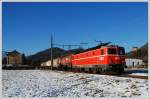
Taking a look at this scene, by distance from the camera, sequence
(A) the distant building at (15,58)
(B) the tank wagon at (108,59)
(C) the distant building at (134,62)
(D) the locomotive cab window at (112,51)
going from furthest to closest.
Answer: (A) the distant building at (15,58), (C) the distant building at (134,62), (D) the locomotive cab window at (112,51), (B) the tank wagon at (108,59)

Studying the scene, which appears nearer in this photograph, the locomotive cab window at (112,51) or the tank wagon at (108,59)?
the tank wagon at (108,59)

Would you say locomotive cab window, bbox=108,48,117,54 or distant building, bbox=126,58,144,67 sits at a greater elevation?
locomotive cab window, bbox=108,48,117,54

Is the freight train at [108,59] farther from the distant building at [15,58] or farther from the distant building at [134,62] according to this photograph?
the distant building at [15,58]

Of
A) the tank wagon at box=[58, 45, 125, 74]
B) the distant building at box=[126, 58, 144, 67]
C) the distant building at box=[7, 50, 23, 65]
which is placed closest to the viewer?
the tank wagon at box=[58, 45, 125, 74]

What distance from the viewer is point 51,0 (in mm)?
14039

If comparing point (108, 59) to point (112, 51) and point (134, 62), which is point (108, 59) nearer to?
point (112, 51)

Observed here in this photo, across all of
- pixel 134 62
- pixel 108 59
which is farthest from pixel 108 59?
pixel 134 62

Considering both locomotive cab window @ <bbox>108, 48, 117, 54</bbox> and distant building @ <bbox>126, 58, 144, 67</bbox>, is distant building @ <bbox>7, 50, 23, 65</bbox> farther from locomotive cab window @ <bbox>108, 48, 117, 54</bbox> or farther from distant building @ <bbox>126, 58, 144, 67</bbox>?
locomotive cab window @ <bbox>108, 48, 117, 54</bbox>

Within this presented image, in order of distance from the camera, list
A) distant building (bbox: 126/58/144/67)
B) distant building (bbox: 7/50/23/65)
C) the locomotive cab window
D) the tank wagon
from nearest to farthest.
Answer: the tank wagon, the locomotive cab window, distant building (bbox: 126/58/144/67), distant building (bbox: 7/50/23/65)

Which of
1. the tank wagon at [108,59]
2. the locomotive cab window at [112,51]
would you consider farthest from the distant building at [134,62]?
the locomotive cab window at [112,51]

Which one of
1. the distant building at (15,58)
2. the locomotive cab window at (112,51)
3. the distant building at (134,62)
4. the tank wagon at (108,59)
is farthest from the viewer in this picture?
the distant building at (15,58)

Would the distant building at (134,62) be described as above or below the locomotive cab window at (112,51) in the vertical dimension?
below

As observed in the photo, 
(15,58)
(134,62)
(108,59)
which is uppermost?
(15,58)

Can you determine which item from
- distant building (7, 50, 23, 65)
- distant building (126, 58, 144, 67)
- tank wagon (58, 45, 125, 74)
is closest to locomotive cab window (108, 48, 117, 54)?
tank wagon (58, 45, 125, 74)
